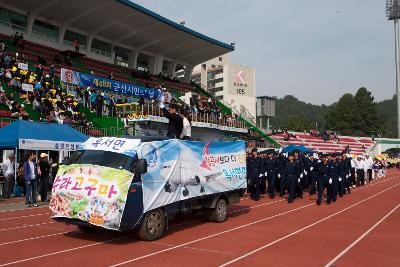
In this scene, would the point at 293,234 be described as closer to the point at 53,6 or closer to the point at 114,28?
the point at 53,6

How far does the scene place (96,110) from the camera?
1159 inches

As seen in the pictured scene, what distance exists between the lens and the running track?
314 inches

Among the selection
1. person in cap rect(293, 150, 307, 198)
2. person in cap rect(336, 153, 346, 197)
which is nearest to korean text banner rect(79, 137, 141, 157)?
person in cap rect(293, 150, 307, 198)

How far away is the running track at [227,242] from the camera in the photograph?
7.96 metres

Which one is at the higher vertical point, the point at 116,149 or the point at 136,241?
the point at 116,149

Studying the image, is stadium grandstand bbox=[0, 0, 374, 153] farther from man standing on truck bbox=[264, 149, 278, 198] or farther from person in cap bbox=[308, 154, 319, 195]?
person in cap bbox=[308, 154, 319, 195]

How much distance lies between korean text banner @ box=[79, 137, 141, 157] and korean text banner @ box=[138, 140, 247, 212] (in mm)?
185

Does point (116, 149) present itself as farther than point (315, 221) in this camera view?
No

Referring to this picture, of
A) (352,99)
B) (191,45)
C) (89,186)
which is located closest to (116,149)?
(89,186)

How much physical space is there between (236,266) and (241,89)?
113 meters

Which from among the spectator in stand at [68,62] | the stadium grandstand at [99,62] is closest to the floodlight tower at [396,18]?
the stadium grandstand at [99,62]

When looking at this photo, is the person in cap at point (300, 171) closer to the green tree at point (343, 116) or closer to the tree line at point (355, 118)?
the tree line at point (355, 118)

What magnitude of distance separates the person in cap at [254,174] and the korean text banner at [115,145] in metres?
9.42

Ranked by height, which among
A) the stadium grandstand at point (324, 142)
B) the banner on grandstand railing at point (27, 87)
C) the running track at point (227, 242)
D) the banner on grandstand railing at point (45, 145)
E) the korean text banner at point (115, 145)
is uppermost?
the banner on grandstand railing at point (27, 87)
